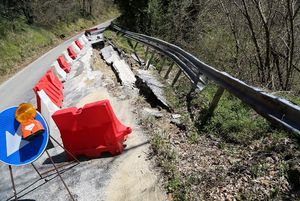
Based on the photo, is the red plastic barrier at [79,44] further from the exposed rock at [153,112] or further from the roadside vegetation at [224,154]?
the roadside vegetation at [224,154]

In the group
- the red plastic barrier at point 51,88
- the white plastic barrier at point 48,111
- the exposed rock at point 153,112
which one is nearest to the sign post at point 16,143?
the white plastic barrier at point 48,111

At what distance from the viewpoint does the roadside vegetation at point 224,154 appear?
4.36m

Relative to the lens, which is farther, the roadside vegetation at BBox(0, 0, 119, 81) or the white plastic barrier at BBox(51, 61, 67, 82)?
the roadside vegetation at BBox(0, 0, 119, 81)

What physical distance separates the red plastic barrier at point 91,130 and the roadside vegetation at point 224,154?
75 cm

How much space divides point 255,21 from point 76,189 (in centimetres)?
1002

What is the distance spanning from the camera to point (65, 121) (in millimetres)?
6547

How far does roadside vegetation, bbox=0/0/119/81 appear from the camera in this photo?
25688 mm

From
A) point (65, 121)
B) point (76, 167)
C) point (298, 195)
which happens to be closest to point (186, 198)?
point (298, 195)

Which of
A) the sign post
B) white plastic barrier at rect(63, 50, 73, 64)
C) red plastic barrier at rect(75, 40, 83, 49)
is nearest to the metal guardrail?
the sign post

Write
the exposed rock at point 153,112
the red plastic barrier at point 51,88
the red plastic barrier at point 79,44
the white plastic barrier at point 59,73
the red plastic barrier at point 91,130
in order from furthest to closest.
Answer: the red plastic barrier at point 79,44 < the white plastic barrier at point 59,73 < the red plastic barrier at point 51,88 < the exposed rock at point 153,112 < the red plastic barrier at point 91,130

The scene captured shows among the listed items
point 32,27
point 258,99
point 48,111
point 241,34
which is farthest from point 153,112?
point 32,27

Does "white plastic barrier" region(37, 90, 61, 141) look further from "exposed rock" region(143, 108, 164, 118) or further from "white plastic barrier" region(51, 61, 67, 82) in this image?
"white plastic barrier" region(51, 61, 67, 82)

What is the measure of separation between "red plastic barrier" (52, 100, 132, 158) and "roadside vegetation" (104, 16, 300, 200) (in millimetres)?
750

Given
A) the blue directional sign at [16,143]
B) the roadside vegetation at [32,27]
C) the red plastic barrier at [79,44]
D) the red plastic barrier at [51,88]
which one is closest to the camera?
the blue directional sign at [16,143]
